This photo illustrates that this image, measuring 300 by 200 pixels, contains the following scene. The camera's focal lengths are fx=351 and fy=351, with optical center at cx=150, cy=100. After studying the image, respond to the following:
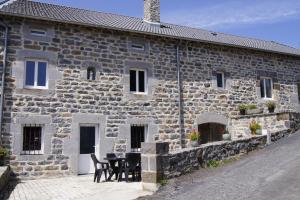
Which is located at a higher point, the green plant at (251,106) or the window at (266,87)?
the window at (266,87)

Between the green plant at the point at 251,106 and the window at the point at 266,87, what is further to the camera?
the window at the point at 266,87

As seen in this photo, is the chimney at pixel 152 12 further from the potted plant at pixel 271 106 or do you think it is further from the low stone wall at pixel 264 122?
the potted plant at pixel 271 106

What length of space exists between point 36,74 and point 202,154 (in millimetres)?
6281

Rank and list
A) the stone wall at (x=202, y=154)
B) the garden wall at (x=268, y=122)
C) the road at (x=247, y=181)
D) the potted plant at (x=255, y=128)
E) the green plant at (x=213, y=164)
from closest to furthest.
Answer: the road at (x=247, y=181)
the stone wall at (x=202, y=154)
the green plant at (x=213, y=164)
the garden wall at (x=268, y=122)
the potted plant at (x=255, y=128)

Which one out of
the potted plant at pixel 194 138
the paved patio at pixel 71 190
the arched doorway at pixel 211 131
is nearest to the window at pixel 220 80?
the arched doorway at pixel 211 131

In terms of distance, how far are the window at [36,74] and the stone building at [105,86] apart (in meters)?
0.03

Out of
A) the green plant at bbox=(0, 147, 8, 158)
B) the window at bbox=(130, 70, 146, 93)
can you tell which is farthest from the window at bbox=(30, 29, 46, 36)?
the green plant at bbox=(0, 147, 8, 158)

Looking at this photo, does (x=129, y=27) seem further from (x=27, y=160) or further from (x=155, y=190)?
(x=155, y=190)

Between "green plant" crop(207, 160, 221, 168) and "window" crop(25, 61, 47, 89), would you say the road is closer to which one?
"green plant" crop(207, 160, 221, 168)

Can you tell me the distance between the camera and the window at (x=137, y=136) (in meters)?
13.1

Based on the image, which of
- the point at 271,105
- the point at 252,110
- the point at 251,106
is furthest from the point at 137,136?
the point at 271,105

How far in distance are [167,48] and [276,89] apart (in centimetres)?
633

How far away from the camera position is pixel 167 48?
14.4 m

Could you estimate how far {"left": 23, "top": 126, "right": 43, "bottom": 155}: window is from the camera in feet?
37.3
